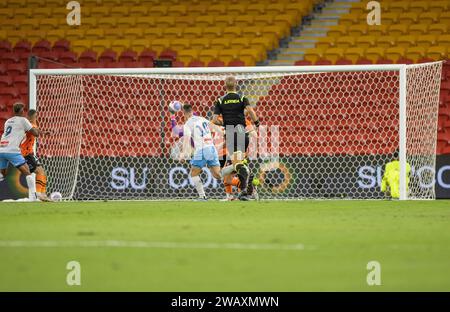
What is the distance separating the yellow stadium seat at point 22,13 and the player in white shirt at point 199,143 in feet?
34.7

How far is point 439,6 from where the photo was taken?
22.9m

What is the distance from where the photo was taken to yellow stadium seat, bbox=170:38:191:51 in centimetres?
2259

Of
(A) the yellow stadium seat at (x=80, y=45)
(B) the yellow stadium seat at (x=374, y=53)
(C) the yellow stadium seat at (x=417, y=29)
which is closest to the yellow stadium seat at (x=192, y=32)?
(A) the yellow stadium seat at (x=80, y=45)

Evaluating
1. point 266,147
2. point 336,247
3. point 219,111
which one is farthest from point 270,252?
point 266,147

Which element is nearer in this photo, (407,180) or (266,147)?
(407,180)

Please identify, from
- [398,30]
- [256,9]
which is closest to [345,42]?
[398,30]

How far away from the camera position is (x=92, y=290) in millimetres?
5742

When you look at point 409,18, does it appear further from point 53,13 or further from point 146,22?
point 53,13

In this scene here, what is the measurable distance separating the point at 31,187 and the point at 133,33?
8.37 m

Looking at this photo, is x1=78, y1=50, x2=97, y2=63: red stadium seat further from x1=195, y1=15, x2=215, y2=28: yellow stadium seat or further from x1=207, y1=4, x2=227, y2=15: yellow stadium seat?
x1=207, y1=4, x2=227, y2=15: yellow stadium seat

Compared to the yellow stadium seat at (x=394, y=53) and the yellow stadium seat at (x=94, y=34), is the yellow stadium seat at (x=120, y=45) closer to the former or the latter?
the yellow stadium seat at (x=94, y=34)
